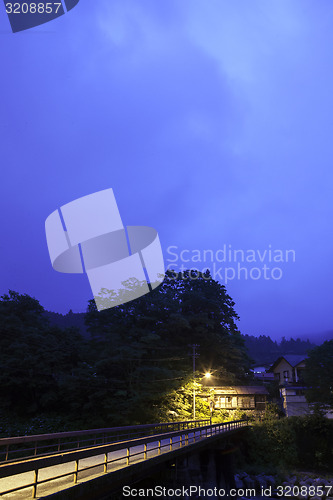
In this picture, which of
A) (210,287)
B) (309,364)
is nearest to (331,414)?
(309,364)

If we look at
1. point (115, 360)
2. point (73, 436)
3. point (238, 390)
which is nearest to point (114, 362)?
point (115, 360)

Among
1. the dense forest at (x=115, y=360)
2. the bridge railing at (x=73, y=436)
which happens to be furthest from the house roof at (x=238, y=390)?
the bridge railing at (x=73, y=436)

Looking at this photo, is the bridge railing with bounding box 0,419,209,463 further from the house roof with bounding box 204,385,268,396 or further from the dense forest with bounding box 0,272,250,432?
the house roof with bounding box 204,385,268,396

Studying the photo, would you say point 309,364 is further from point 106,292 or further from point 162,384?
point 106,292

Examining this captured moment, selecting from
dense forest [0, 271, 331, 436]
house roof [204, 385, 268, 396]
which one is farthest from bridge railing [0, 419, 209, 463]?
house roof [204, 385, 268, 396]

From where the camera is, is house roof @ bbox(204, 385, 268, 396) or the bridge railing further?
house roof @ bbox(204, 385, 268, 396)

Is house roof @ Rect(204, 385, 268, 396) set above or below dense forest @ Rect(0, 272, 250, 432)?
below

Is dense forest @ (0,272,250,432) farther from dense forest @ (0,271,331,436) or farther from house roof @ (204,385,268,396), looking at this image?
house roof @ (204,385,268,396)

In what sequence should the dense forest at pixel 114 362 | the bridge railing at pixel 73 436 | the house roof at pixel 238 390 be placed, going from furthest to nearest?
the house roof at pixel 238 390
the dense forest at pixel 114 362
the bridge railing at pixel 73 436

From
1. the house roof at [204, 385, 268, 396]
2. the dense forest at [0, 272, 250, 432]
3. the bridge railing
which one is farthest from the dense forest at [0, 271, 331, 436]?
the bridge railing

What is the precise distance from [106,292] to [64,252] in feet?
55.9

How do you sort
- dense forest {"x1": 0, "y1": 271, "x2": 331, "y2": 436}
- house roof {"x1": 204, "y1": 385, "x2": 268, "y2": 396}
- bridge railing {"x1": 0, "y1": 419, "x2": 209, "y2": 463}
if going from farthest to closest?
house roof {"x1": 204, "y1": 385, "x2": 268, "y2": 396}, dense forest {"x1": 0, "y1": 271, "x2": 331, "y2": 436}, bridge railing {"x1": 0, "y1": 419, "x2": 209, "y2": 463}

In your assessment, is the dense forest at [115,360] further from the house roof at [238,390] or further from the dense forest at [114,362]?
the house roof at [238,390]

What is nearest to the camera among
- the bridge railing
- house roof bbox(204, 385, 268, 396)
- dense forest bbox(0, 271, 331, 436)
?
the bridge railing
